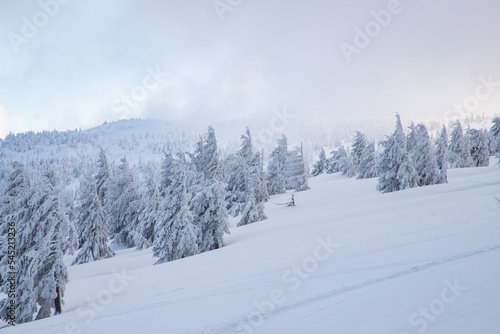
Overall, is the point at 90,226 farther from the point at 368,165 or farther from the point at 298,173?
the point at 368,165

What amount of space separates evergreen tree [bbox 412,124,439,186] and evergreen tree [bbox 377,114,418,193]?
212 cm

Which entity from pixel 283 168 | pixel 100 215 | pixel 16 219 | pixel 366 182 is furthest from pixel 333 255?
pixel 283 168

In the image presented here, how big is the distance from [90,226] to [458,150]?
6946cm

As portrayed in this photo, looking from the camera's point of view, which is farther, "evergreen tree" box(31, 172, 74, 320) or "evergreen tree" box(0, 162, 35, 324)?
"evergreen tree" box(31, 172, 74, 320)

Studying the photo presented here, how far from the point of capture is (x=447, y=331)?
443 cm

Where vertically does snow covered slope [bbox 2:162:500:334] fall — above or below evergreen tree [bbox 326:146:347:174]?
below

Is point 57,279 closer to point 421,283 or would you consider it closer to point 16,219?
point 16,219

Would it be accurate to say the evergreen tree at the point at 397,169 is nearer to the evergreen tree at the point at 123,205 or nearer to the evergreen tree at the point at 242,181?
the evergreen tree at the point at 242,181

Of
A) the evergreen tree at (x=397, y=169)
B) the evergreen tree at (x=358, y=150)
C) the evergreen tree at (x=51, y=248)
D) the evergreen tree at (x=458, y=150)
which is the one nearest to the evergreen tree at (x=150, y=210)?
the evergreen tree at (x=51, y=248)

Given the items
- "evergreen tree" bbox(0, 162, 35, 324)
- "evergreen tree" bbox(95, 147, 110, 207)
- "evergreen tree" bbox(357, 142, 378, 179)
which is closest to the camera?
"evergreen tree" bbox(0, 162, 35, 324)

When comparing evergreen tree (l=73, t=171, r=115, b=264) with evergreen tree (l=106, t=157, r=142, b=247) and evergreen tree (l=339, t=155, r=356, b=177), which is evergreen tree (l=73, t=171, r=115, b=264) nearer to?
evergreen tree (l=106, t=157, r=142, b=247)

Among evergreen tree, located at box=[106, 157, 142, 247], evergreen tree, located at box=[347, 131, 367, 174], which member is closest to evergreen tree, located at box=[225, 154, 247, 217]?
evergreen tree, located at box=[106, 157, 142, 247]

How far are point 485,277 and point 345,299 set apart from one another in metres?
3.15

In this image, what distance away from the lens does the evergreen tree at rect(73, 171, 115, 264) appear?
28.7m
